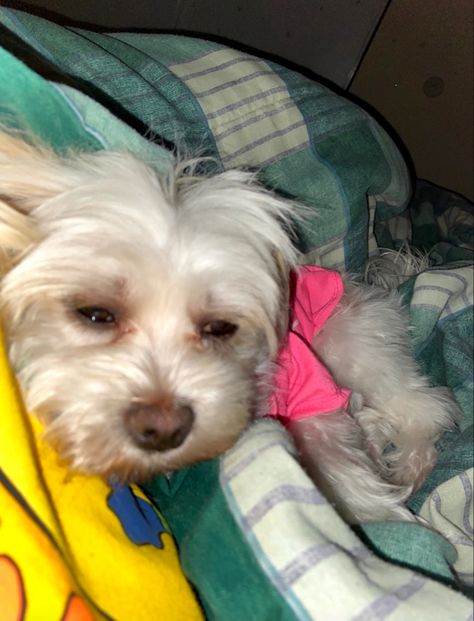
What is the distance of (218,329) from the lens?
1.44 metres

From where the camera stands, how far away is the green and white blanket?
3.57 feet

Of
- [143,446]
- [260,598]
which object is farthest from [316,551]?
[143,446]

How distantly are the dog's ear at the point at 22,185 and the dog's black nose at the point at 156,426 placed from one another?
0.35 metres

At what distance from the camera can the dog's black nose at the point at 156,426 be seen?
1.22m

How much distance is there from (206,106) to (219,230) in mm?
584

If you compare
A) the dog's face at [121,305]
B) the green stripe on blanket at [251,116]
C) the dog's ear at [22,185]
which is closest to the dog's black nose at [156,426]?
the dog's face at [121,305]

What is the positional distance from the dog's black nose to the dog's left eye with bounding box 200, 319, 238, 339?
221mm

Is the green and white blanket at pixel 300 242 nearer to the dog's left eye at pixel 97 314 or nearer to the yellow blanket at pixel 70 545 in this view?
the yellow blanket at pixel 70 545

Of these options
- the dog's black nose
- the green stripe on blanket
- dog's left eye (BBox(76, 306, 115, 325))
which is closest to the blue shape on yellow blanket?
the dog's black nose

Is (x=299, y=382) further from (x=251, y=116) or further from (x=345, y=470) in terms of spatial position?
(x=251, y=116)

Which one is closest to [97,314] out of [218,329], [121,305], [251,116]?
[121,305]

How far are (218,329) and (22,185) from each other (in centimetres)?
45

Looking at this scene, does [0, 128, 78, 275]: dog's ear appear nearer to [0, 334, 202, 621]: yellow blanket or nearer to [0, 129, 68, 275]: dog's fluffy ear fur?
[0, 129, 68, 275]: dog's fluffy ear fur

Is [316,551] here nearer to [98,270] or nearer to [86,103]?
[98,270]
